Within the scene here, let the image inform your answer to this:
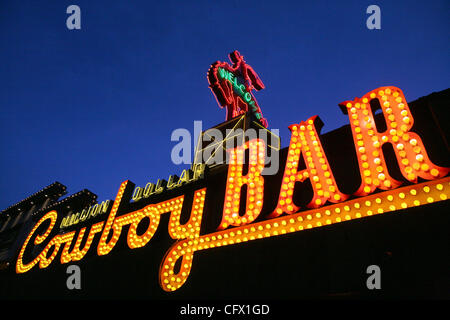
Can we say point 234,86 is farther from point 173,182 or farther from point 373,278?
point 373,278

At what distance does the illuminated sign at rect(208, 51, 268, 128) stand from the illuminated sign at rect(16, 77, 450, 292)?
32.5 feet

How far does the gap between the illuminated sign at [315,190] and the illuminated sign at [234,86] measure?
989cm

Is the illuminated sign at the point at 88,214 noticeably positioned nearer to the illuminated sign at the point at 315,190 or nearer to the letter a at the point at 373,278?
the illuminated sign at the point at 315,190

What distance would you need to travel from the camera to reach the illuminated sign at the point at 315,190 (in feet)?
14.4

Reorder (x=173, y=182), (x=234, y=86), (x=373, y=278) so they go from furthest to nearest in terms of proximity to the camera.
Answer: (x=234, y=86)
(x=173, y=182)
(x=373, y=278)

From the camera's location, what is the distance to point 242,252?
6598mm

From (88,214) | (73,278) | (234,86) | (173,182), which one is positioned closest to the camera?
(173,182)

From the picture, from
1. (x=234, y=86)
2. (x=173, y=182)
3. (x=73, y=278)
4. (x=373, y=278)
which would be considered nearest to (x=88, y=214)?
(x=73, y=278)

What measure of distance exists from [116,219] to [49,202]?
676 inches

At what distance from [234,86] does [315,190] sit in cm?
1384

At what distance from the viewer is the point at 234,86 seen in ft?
59.3

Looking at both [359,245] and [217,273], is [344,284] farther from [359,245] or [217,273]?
[217,273]

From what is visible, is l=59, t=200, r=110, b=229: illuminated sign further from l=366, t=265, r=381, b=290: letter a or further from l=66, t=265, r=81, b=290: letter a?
l=366, t=265, r=381, b=290: letter a

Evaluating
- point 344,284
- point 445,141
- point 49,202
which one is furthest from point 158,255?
point 49,202
